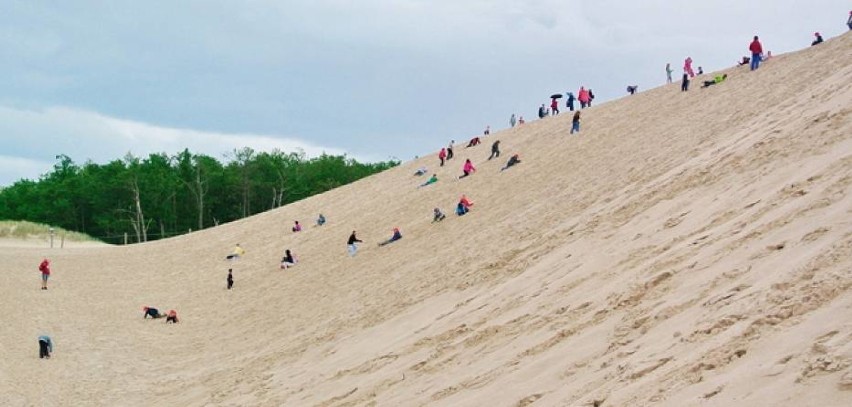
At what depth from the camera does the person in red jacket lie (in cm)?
3002

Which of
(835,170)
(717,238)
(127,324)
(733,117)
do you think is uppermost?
(733,117)

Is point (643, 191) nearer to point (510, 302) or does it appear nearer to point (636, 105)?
point (510, 302)

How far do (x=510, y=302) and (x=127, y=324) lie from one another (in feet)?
54.0

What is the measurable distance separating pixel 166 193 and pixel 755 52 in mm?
59262

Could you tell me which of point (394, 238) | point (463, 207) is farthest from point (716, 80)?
point (394, 238)

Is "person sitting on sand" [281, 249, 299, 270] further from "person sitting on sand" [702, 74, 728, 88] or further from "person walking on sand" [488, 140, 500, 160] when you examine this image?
"person sitting on sand" [702, 74, 728, 88]

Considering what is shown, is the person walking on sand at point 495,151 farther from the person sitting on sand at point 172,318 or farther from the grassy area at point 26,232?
the grassy area at point 26,232

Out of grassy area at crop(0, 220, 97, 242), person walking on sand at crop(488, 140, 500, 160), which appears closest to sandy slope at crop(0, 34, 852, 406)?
person walking on sand at crop(488, 140, 500, 160)

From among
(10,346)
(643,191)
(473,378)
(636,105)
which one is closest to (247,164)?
(636,105)

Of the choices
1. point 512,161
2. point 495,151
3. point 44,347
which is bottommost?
point 44,347

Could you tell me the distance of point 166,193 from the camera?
75.1 metres

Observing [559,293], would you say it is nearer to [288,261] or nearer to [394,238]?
[394,238]

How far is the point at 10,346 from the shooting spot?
1992 centimetres

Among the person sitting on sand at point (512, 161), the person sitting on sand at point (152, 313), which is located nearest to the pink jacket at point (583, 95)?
the person sitting on sand at point (512, 161)
